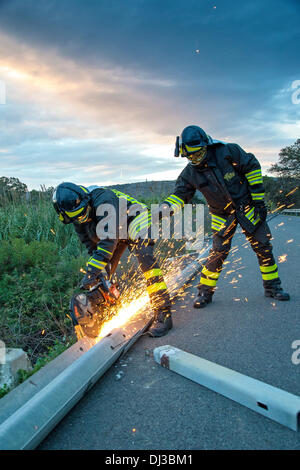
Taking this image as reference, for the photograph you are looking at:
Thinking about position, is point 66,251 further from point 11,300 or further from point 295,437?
point 295,437

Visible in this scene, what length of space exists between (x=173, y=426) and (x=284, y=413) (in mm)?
640

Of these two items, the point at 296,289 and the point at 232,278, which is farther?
the point at 232,278

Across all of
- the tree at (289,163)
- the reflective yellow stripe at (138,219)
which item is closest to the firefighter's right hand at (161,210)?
the reflective yellow stripe at (138,219)

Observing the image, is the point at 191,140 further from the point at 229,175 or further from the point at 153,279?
the point at 153,279

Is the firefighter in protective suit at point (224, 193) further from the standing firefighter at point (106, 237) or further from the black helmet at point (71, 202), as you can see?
the black helmet at point (71, 202)

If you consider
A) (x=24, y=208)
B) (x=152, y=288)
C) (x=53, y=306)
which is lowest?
(x=53, y=306)

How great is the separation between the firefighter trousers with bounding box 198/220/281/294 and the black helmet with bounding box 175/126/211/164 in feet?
3.54

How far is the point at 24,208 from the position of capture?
27.2ft

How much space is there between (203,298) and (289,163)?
51.7 metres

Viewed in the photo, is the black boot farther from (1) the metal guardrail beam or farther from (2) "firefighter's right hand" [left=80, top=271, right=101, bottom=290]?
(2) "firefighter's right hand" [left=80, top=271, right=101, bottom=290]

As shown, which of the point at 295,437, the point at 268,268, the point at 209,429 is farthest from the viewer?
the point at 268,268

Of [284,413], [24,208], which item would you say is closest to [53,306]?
[284,413]

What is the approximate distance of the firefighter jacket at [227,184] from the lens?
4016mm

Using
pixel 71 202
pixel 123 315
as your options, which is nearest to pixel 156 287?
pixel 123 315
